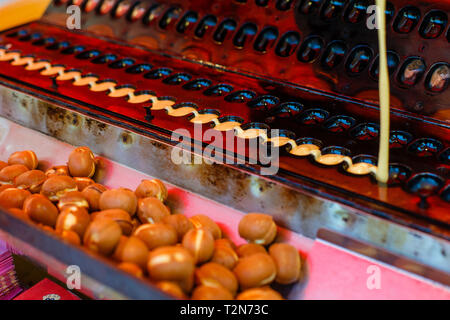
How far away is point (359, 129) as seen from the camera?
137cm

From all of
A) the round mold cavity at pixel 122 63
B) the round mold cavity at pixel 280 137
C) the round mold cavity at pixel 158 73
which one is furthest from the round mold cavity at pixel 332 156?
the round mold cavity at pixel 122 63

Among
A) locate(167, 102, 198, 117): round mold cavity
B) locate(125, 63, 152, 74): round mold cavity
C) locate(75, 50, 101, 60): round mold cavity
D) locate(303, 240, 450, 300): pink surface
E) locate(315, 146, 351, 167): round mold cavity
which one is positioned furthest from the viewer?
locate(75, 50, 101, 60): round mold cavity

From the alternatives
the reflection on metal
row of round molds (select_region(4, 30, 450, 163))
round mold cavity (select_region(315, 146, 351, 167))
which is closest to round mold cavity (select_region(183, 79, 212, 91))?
row of round molds (select_region(4, 30, 450, 163))

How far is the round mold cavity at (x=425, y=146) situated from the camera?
1.26 m

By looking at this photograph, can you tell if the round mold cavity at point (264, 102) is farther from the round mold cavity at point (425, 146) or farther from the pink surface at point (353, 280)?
the pink surface at point (353, 280)

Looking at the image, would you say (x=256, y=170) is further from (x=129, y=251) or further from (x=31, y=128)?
(x=31, y=128)

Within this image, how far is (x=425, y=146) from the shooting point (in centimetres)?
129

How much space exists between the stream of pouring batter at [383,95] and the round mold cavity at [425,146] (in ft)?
0.71

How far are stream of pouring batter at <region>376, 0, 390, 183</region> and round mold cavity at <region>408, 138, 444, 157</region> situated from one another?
0.22 meters

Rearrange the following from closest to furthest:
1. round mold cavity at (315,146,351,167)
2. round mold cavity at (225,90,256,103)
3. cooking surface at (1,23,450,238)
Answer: cooking surface at (1,23,450,238) < round mold cavity at (315,146,351,167) < round mold cavity at (225,90,256,103)

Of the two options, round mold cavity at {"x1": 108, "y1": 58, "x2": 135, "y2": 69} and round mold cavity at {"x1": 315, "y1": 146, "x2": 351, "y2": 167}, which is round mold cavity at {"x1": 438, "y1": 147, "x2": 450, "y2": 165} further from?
round mold cavity at {"x1": 108, "y1": 58, "x2": 135, "y2": 69}

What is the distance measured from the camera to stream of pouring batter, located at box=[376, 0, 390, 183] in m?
0.95

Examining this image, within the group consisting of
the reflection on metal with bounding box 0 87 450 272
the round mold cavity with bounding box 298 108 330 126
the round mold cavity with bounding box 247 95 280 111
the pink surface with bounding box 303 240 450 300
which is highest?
the round mold cavity with bounding box 247 95 280 111
